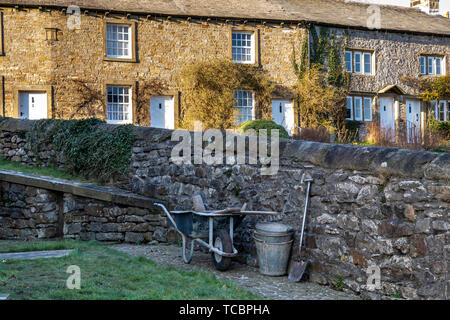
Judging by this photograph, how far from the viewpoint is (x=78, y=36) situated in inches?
710

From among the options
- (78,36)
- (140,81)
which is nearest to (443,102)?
(140,81)

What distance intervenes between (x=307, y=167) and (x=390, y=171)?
1229mm

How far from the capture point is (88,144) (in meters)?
10.1

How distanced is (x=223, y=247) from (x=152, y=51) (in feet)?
46.1

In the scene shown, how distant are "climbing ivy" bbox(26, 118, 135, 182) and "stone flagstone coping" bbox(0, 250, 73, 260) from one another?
262cm

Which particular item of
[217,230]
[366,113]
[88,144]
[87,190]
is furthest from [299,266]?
[366,113]

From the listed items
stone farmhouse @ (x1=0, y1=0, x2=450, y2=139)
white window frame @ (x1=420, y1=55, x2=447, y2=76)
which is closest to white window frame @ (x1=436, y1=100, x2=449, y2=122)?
white window frame @ (x1=420, y1=55, x2=447, y2=76)

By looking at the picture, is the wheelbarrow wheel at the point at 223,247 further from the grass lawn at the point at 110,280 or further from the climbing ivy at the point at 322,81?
the climbing ivy at the point at 322,81

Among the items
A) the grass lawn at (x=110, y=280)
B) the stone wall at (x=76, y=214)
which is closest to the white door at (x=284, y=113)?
the stone wall at (x=76, y=214)

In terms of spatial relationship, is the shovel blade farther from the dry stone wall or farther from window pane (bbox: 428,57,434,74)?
window pane (bbox: 428,57,434,74)

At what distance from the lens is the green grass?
394 inches

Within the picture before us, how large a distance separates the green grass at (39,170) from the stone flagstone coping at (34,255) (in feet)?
9.38

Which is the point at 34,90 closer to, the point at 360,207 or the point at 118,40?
the point at 118,40

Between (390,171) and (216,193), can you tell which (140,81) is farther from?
(390,171)
